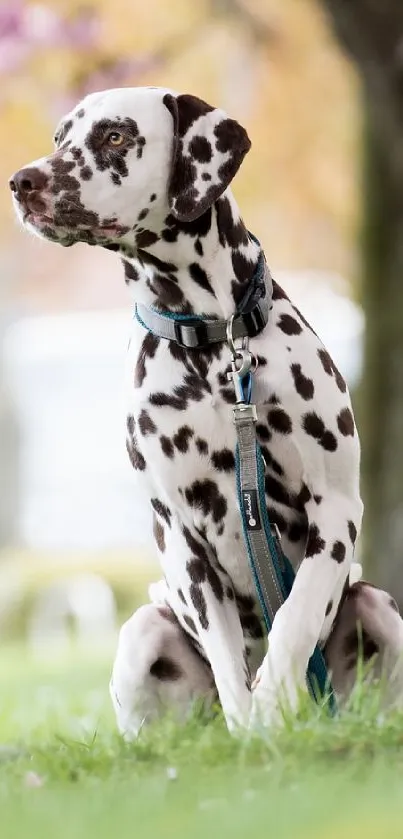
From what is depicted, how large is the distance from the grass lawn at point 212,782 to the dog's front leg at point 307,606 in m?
0.15

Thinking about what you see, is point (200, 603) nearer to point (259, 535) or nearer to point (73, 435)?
point (259, 535)

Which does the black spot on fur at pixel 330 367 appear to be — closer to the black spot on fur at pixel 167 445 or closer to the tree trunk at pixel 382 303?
the black spot on fur at pixel 167 445

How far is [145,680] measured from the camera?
416cm

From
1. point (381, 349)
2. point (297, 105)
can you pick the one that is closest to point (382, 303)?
point (381, 349)

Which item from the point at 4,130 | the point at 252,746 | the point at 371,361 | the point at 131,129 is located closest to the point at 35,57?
the point at 4,130

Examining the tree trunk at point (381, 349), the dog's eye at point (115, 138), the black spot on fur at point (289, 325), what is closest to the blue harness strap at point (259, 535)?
the black spot on fur at point (289, 325)

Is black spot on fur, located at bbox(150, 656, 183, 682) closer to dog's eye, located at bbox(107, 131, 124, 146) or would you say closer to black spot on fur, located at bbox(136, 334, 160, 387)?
black spot on fur, located at bbox(136, 334, 160, 387)

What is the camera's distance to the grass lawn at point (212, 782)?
2.53 metres

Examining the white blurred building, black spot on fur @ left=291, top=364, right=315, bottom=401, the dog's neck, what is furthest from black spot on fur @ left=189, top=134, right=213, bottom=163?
the white blurred building

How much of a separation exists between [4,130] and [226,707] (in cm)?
769

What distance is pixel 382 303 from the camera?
8531mm

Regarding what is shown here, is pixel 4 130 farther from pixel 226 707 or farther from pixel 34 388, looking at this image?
pixel 34 388

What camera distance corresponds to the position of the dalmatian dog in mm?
3623

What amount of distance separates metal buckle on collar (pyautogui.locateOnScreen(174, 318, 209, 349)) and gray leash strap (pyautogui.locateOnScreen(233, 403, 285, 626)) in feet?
0.75
